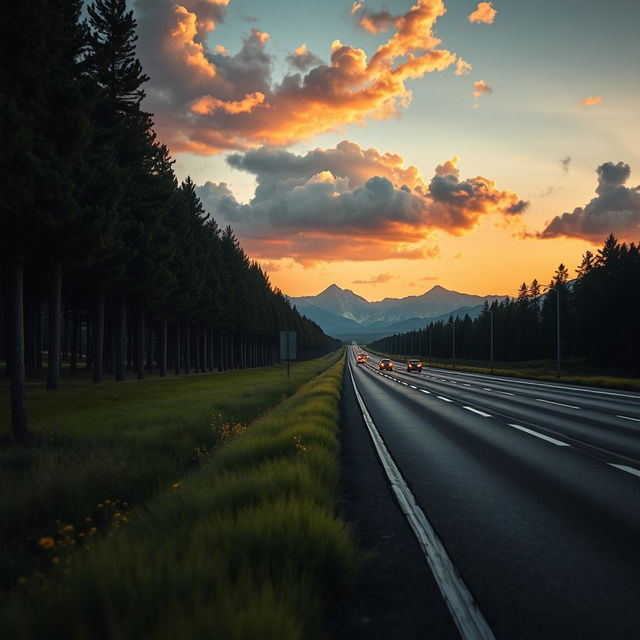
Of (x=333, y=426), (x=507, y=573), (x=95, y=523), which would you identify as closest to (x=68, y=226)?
(x=333, y=426)

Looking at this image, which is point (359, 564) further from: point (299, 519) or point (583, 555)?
point (583, 555)

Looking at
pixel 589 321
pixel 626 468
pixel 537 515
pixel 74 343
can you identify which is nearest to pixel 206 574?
pixel 537 515

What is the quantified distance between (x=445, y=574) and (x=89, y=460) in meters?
5.48

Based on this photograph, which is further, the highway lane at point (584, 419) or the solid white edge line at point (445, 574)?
the highway lane at point (584, 419)

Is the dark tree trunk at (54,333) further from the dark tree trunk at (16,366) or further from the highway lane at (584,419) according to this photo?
the highway lane at (584,419)

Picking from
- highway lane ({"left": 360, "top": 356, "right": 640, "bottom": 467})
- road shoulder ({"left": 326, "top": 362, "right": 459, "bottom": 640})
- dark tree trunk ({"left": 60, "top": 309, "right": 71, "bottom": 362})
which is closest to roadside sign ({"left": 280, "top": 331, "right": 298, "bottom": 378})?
highway lane ({"left": 360, "top": 356, "right": 640, "bottom": 467})

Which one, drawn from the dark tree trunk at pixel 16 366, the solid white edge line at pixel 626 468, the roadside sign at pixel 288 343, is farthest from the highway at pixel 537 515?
the roadside sign at pixel 288 343

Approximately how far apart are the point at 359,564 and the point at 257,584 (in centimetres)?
107

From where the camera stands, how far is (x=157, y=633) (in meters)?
2.57

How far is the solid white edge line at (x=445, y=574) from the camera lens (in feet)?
11.2

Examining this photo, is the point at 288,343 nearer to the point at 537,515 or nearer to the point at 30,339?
the point at 30,339

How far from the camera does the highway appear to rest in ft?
12.1

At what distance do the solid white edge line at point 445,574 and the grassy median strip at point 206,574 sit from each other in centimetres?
73

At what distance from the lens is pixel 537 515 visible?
6098 millimetres
